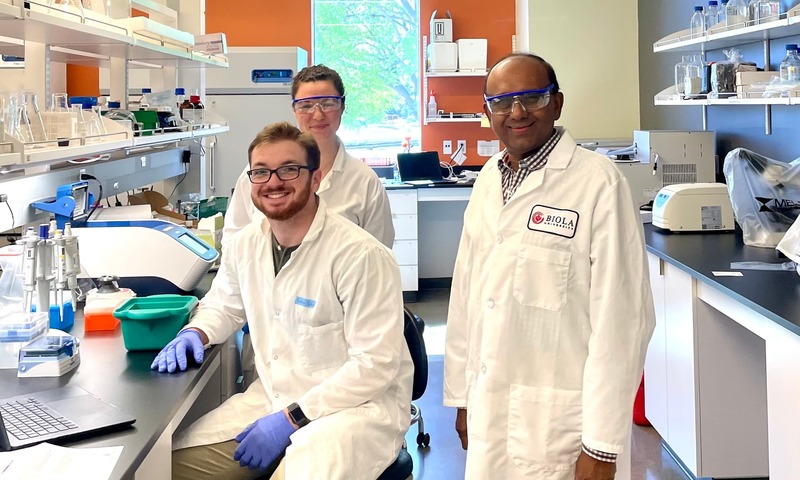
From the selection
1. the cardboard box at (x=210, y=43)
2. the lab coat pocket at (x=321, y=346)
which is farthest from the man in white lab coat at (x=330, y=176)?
the cardboard box at (x=210, y=43)

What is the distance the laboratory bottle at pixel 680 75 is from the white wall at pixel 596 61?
3.05 ft

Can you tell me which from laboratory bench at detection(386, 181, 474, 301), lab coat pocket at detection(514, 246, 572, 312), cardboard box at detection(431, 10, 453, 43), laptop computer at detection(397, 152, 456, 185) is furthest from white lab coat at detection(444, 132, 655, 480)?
cardboard box at detection(431, 10, 453, 43)

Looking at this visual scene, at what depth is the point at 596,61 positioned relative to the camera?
5.34 meters

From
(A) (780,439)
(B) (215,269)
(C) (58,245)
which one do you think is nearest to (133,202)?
(B) (215,269)

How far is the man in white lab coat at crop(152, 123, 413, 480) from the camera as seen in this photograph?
1.76 metres

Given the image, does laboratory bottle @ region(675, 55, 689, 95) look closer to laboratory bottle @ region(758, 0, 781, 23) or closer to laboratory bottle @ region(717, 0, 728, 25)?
laboratory bottle @ region(717, 0, 728, 25)

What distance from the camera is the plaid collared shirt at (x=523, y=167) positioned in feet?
5.67

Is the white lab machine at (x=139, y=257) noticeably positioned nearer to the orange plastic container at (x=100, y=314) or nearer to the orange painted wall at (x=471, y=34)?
the orange plastic container at (x=100, y=314)

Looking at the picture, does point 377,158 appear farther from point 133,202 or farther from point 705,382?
point 705,382

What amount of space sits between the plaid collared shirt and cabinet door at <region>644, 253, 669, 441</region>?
1.40 metres

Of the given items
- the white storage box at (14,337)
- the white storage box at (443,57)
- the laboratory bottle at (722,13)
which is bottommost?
the white storage box at (14,337)

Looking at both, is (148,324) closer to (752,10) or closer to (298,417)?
(298,417)

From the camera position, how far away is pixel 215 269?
303cm

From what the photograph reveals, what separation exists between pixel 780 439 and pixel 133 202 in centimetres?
281
